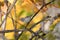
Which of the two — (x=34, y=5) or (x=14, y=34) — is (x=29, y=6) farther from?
(x=14, y=34)

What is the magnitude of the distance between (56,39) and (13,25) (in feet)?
0.66

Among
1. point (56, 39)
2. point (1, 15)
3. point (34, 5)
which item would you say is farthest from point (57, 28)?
point (1, 15)

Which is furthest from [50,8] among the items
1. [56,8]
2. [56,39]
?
[56,39]

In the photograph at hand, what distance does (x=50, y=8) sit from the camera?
0.96 meters

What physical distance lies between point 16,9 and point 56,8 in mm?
184

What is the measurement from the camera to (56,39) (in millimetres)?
929

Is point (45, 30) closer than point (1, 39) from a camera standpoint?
No

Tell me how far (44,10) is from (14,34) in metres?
0.18

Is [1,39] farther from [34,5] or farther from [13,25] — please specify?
[34,5]

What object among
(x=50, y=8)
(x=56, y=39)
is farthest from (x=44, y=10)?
(x=56, y=39)

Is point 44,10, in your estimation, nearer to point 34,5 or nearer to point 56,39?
point 34,5

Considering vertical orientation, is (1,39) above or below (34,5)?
below

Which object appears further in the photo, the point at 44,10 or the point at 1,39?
the point at 44,10

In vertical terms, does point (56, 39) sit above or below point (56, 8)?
below
